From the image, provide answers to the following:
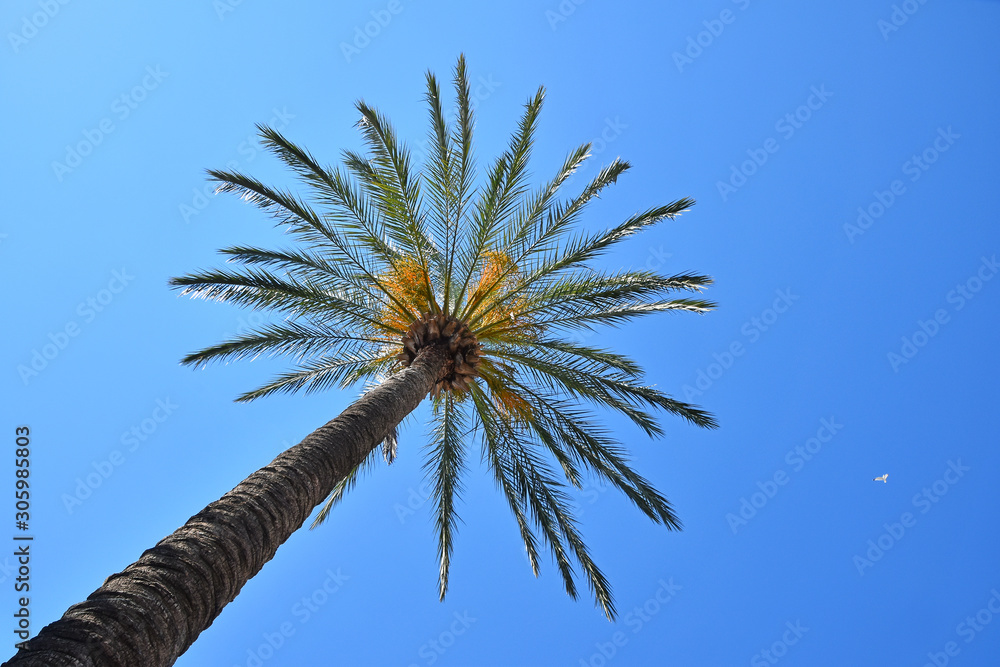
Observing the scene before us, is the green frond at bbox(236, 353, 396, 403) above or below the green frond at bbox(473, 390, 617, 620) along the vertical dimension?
above

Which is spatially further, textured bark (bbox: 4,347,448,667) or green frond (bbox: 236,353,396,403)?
green frond (bbox: 236,353,396,403)

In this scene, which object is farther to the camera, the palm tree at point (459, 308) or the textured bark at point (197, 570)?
the palm tree at point (459, 308)

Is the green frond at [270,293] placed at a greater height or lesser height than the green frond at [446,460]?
greater

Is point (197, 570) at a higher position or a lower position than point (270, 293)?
lower

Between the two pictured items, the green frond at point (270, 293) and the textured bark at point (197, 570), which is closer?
the textured bark at point (197, 570)

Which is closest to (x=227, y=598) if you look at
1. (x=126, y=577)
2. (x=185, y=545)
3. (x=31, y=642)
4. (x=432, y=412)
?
(x=185, y=545)

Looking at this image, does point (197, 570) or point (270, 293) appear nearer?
point (197, 570)

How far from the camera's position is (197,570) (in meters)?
3.81

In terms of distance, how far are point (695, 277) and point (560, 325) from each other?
213 cm

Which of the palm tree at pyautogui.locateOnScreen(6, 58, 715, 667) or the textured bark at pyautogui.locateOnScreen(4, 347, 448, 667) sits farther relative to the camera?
the palm tree at pyautogui.locateOnScreen(6, 58, 715, 667)

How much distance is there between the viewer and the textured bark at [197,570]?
9.89 ft

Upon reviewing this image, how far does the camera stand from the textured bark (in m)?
3.01

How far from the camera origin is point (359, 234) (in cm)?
871

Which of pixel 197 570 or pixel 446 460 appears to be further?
pixel 446 460
